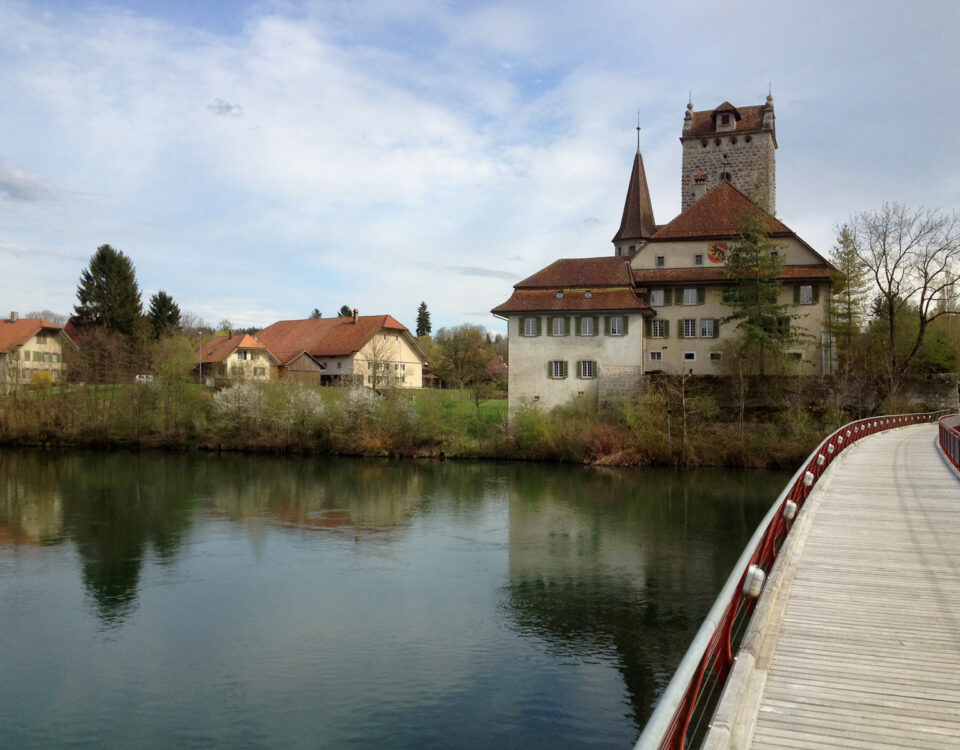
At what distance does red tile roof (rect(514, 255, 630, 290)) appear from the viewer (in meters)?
49.0

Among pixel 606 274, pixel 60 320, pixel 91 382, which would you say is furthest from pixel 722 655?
pixel 60 320

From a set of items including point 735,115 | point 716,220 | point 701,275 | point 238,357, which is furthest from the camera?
point 238,357

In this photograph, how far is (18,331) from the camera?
74688 millimetres

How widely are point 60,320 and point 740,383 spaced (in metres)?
109

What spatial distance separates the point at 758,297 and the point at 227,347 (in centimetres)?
4553

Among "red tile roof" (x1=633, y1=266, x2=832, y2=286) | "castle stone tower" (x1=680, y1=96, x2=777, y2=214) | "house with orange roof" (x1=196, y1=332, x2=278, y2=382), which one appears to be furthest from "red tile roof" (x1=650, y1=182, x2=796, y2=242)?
"house with orange roof" (x1=196, y1=332, x2=278, y2=382)

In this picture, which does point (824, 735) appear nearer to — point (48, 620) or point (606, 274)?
point (48, 620)

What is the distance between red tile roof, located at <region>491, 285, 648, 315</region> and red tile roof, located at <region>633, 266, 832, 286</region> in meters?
1.96

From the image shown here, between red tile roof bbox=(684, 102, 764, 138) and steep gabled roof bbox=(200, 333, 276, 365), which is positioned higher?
red tile roof bbox=(684, 102, 764, 138)

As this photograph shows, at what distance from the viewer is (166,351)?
60.8 m

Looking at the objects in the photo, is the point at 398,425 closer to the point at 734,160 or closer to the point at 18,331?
the point at 734,160

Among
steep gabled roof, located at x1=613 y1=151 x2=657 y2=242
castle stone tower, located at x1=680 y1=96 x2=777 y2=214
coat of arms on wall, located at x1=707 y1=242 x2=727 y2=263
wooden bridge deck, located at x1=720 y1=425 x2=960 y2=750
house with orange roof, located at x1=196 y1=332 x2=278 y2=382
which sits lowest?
wooden bridge deck, located at x1=720 y1=425 x2=960 y2=750

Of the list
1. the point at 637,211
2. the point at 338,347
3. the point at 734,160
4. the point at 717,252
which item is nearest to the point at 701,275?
the point at 717,252

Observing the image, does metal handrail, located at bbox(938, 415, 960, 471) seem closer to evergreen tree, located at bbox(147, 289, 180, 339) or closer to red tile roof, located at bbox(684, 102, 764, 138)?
red tile roof, located at bbox(684, 102, 764, 138)
